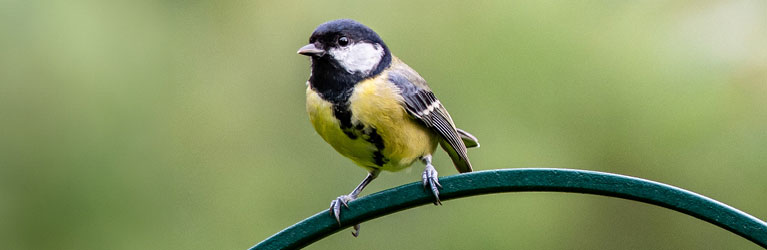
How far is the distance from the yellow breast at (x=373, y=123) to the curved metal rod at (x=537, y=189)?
0.42 m

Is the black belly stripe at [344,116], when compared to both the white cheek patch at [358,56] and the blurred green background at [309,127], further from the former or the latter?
the blurred green background at [309,127]

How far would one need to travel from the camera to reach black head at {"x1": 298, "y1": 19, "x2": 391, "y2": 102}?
2.36m

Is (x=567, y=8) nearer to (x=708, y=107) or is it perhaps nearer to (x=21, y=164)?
(x=708, y=107)

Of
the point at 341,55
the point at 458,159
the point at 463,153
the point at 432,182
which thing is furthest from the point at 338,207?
the point at 458,159

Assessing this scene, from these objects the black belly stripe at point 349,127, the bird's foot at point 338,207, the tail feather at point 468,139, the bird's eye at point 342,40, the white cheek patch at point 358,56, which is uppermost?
the bird's eye at point 342,40

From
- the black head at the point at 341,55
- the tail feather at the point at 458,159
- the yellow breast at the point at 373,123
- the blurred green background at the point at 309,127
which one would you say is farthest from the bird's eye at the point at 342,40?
the blurred green background at the point at 309,127

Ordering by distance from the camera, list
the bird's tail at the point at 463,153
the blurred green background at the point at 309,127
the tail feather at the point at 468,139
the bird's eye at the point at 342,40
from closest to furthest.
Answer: the bird's eye at the point at 342,40 → the bird's tail at the point at 463,153 → the tail feather at the point at 468,139 → the blurred green background at the point at 309,127

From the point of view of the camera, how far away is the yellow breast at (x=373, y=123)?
2.33 meters

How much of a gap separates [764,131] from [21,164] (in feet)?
9.45

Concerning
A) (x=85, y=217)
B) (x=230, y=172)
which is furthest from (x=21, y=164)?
(x=230, y=172)

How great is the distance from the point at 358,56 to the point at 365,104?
0.17m

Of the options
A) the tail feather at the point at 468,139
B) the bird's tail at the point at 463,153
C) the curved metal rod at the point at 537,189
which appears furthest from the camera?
the tail feather at the point at 468,139

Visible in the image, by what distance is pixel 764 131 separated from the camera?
3.21 meters

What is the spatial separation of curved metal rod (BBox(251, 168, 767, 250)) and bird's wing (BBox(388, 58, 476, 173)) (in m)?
0.56
